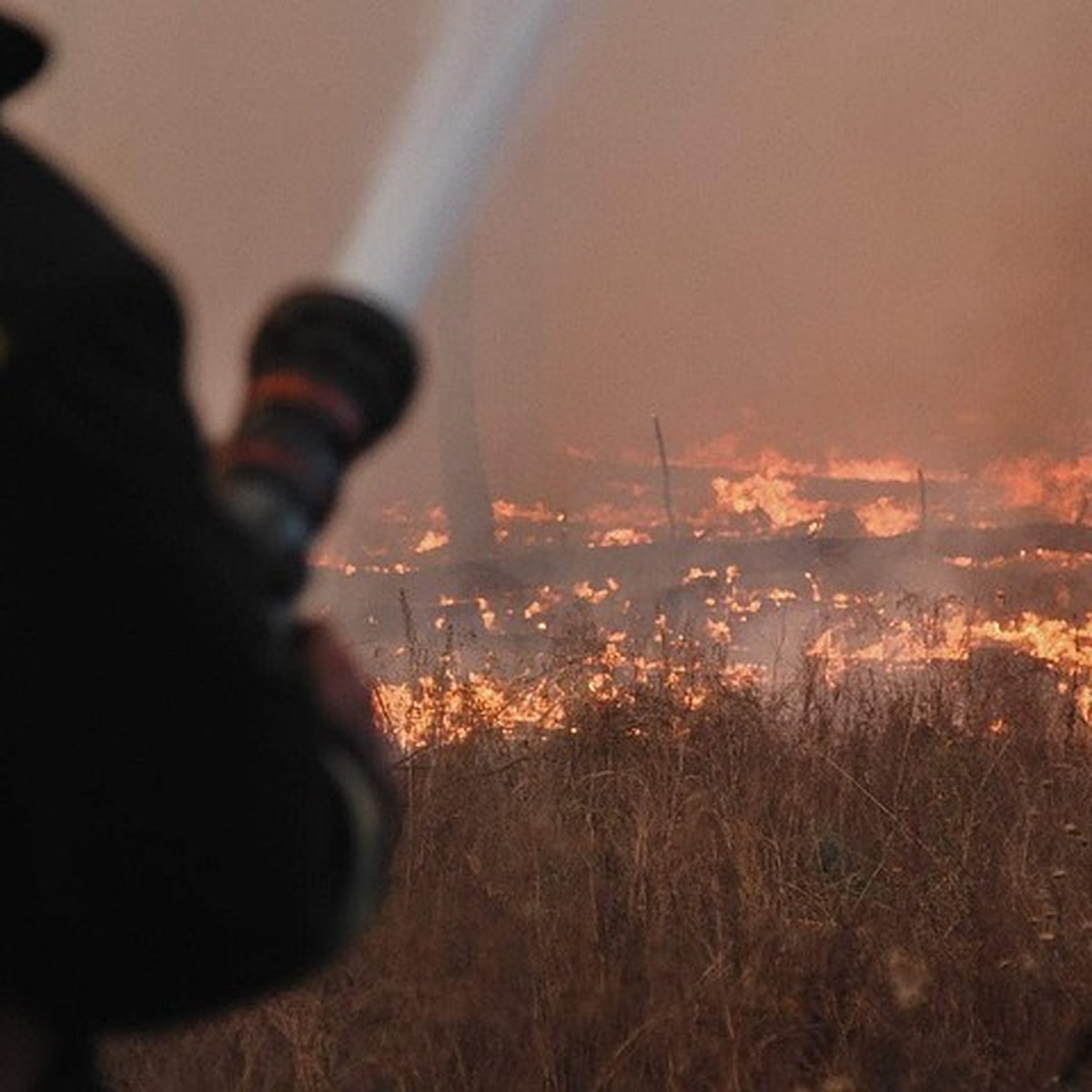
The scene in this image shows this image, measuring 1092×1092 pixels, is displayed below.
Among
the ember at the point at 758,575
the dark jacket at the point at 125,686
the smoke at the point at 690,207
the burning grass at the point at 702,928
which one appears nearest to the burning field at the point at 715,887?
the burning grass at the point at 702,928

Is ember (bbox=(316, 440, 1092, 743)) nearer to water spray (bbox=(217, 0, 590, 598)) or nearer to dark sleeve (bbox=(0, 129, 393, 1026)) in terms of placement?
water spray (bbox=(217, 0, 590, 598))


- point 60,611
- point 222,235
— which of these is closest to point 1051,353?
point 222,235

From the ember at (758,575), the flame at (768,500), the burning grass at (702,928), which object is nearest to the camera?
the burning grass at (702,928)

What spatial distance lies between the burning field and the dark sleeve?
1.87 metres

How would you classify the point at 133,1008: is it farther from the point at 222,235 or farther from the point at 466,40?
the point at 222,235

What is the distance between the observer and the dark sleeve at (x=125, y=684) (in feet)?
2.80

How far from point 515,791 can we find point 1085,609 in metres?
4.35

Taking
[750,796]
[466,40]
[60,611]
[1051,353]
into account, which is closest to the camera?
[60,611]

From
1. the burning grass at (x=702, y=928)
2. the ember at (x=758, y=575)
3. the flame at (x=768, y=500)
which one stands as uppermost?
the flame at (x=768, y=500)

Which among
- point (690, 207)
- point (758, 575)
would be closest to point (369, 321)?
point (758, 575)

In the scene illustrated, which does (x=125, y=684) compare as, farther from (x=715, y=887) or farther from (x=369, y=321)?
(x=715, y=887)

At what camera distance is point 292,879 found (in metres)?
0.93

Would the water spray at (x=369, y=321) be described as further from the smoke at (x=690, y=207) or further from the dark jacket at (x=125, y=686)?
the smoke at (x=690, y=207)

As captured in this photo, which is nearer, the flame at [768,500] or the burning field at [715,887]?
the burning field at [715,887]
